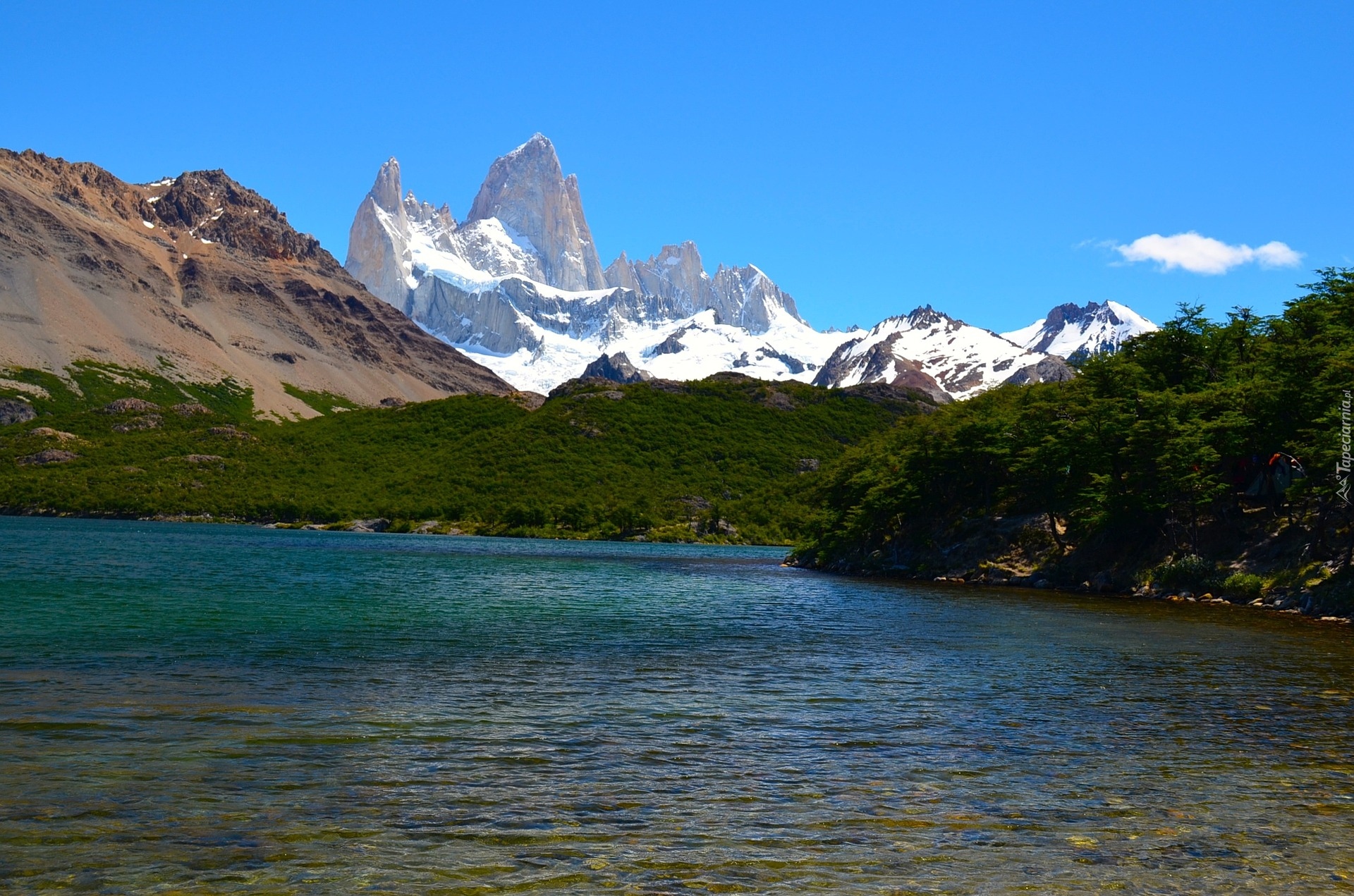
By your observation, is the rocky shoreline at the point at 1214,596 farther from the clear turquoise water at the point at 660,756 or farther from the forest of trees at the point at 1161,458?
the clear turquoise water at the point at 660,756

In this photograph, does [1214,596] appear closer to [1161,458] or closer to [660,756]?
[1161,458]

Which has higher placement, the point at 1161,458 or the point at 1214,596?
the point at 1161,458

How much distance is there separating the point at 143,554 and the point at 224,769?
8037cm

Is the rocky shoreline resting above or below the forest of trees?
below

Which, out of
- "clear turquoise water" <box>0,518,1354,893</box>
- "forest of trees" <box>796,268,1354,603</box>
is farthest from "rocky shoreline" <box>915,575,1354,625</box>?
"clear turquoise water" <box>0,518,1354,893</box>

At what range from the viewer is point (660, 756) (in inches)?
750

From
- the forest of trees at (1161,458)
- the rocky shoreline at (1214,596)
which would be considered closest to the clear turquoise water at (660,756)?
the rocky shoreline at (1214,596)

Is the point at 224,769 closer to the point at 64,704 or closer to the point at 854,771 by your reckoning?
the point at 64,704

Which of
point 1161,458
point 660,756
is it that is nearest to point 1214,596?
point 1161,458

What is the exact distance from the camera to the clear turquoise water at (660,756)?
13.0 meters

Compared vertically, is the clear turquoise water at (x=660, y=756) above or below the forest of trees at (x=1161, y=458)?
below

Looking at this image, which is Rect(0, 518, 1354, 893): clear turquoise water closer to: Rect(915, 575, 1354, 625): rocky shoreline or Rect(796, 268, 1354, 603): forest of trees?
Rect(915, 575, 1354, 625): rocky shoreline

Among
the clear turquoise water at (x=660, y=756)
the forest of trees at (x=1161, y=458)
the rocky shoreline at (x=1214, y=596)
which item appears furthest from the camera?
the forest of trees at (x=1161, y=458)

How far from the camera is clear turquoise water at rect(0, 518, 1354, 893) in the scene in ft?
42.5
